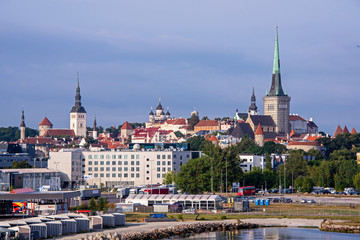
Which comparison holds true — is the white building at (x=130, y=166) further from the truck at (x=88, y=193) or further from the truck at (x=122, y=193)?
the truck at (x=88, y=193)

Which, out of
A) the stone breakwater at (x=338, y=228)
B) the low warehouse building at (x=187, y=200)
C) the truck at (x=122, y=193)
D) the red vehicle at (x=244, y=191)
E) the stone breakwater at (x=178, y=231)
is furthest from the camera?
the red vehicle at (x=244, y=191)

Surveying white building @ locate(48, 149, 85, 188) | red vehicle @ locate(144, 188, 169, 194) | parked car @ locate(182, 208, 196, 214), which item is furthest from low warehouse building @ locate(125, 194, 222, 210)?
white building @ locate(48, 149, 85, 188)

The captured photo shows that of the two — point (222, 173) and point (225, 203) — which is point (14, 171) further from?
point (225, 203)

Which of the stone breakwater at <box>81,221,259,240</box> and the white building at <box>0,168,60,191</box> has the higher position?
the white building at <box>0,168,60,191</box>

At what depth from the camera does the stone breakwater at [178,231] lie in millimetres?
50812

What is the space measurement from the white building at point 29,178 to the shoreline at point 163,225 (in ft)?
124

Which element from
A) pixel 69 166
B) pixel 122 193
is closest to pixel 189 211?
pixel 122 193

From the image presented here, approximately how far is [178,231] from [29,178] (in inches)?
2134

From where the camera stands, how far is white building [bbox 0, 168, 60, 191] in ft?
329

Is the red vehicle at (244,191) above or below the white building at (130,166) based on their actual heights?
below

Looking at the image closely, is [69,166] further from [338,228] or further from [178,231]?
[338,228]

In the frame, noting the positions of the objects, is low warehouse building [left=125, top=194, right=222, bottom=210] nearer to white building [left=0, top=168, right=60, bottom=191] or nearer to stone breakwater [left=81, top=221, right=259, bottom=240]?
stone breakwater [left=81, top=221, right=259, bottom=240]

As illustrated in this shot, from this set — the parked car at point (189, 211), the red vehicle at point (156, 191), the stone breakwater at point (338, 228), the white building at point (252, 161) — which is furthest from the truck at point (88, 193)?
the white building at point (252, 161)

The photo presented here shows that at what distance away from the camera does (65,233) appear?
52.7 meters
